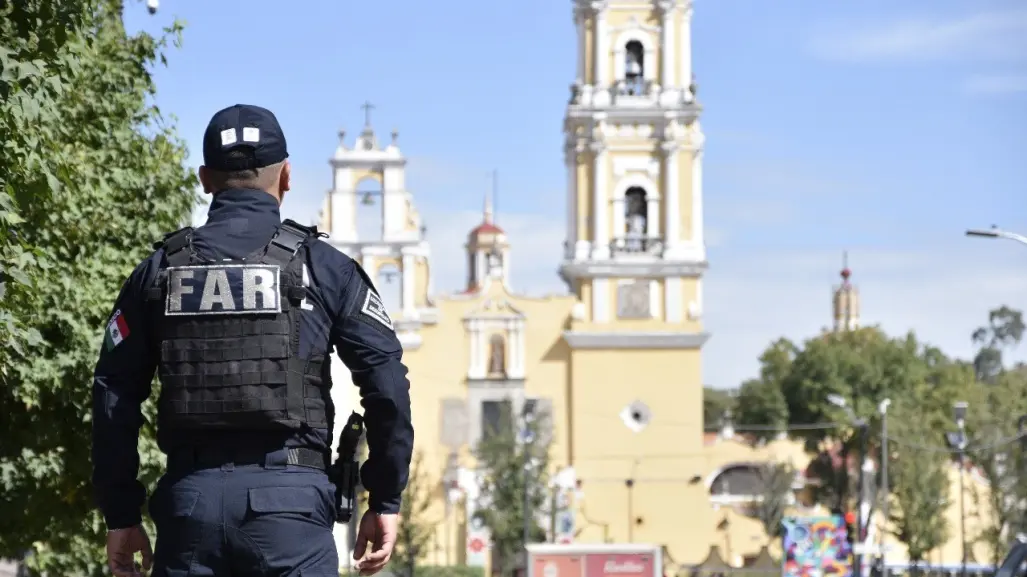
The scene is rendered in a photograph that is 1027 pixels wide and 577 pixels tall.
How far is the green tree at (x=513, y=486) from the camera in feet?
203

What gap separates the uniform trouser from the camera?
5398mm

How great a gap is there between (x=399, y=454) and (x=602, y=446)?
60.3 meters

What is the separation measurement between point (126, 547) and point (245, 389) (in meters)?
0.54

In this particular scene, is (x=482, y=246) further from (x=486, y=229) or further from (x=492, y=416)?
(x=492, y=416)

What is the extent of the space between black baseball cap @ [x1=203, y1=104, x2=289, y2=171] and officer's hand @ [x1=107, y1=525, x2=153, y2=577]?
3.33 feet

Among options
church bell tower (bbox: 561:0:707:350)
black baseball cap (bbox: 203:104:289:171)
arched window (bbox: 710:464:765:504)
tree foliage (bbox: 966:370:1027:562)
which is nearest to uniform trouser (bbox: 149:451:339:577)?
black baseball cap (bbox: 203:104:289:171)

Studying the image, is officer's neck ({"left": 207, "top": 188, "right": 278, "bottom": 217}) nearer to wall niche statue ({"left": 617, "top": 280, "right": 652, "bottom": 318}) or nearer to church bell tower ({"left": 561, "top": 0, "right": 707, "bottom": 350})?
church bell tower ({"left": 561, "top": 0, "right": 707, "bottom": 350})

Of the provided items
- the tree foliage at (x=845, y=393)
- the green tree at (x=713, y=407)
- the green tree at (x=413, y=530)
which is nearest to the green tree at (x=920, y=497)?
the tree foliage at (x=845, y=393)

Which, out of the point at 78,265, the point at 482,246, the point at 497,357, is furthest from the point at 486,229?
the point at 78,265

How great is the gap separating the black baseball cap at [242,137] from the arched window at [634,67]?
59.9 m

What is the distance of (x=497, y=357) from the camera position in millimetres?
67312

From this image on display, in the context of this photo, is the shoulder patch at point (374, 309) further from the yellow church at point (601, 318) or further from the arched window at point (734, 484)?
the arched window at point (734, 484)

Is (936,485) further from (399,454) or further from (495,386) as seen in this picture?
(399,454)

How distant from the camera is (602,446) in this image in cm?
6569
